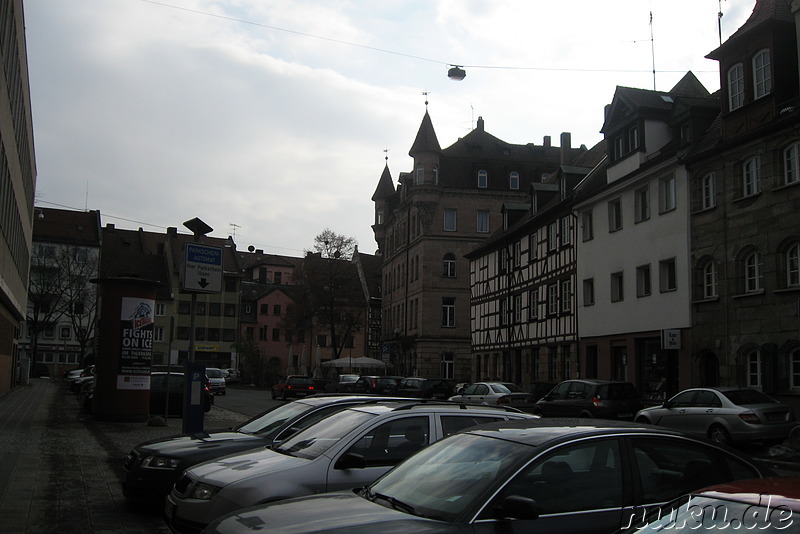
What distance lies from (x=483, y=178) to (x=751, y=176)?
42.4m

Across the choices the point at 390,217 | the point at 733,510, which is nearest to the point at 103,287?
the point at 733,510

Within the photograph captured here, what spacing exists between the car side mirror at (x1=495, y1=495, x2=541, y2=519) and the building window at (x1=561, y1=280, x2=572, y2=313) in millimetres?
33007

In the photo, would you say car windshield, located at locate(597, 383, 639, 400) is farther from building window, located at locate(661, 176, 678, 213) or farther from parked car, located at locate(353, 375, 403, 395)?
parked car, located at locate(353, 375, 403, 395)

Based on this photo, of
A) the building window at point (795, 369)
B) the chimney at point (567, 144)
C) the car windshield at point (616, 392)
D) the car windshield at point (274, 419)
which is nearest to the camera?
the car windshield at point (274, 419)

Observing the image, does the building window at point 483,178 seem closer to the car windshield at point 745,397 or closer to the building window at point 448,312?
the building window at point 448,312

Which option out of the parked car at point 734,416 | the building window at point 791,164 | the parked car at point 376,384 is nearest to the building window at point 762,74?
the building window at point 791,164

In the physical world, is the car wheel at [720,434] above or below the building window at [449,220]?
below

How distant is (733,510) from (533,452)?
165cm

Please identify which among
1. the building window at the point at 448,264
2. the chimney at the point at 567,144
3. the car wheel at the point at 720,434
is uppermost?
the chimney at the point at 567,144

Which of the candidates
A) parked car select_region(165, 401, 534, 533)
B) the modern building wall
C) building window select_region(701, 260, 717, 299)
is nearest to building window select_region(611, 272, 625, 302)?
building window select_region(701, 260, 717, 299)

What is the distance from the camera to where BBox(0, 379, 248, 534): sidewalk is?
9188mm

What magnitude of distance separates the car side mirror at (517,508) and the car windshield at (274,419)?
19.4 ft

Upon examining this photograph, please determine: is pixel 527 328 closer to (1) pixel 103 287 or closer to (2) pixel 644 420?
(2) pixel 644 420

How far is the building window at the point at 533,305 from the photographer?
41.3 metres
